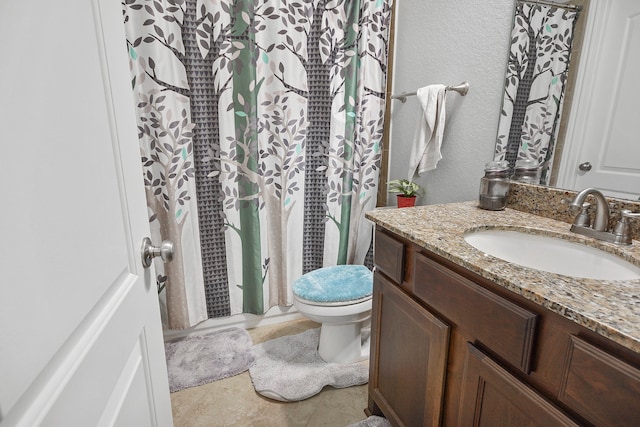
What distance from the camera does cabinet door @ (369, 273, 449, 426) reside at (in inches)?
36.8

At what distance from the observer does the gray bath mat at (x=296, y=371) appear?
4.96ft

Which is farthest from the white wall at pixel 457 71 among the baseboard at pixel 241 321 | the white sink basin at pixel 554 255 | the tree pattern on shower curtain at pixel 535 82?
the baseboard at pixel 241 321

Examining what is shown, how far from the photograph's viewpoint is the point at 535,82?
1.19 meters

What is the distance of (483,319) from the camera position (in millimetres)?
762

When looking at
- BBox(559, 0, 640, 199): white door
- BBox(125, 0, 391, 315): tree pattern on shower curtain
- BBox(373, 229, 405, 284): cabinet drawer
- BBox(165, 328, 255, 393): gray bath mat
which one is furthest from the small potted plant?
BBox(165, 328, 255, 393): gray bath mat

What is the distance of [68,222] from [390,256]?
2.91ft

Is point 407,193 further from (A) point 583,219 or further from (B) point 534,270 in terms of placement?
(B) point 534,270

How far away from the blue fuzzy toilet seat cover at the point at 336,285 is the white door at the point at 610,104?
37.1 inches

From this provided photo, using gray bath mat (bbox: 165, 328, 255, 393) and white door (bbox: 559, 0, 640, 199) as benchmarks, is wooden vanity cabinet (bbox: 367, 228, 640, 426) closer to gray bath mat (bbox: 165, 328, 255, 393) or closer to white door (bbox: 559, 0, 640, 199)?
white door (bbox: 559, 0, 640, 199)

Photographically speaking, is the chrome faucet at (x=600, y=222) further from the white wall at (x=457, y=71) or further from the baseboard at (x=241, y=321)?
the baseboard at (x=241, y=321)

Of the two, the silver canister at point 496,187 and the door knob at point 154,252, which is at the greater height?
the silver canister at point 496,187

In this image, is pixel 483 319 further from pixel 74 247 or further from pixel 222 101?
pixel 222 101

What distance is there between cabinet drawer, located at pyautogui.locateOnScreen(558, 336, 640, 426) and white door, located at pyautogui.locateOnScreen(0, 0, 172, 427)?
77 centimetres

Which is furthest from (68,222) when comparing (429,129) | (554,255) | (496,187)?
(429,129)
